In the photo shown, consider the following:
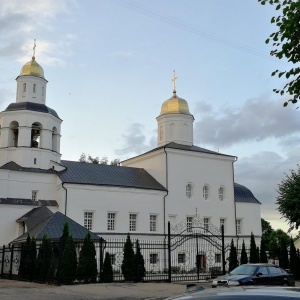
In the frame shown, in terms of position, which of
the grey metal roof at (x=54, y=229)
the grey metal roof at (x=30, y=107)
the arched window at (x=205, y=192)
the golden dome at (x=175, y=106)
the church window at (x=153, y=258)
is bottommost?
the church window at (x=153, y=258)

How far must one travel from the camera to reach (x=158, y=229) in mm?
39375

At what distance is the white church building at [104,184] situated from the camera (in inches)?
1416

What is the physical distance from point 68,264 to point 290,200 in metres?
13.8

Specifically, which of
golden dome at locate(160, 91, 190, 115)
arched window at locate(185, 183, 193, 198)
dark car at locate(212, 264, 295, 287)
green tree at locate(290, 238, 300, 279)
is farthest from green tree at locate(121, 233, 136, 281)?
golden dome at locate(160, 91, 190, 115)

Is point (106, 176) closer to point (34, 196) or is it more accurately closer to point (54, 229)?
point (34, 196)

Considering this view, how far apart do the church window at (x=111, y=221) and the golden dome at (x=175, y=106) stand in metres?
14.2

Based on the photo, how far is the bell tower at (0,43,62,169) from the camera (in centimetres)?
3712

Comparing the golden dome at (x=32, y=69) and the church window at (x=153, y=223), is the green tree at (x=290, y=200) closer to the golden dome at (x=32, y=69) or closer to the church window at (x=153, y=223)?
the church window at (x=153, y=223)

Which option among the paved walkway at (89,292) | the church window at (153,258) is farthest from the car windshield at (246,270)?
the church window at (153,258)

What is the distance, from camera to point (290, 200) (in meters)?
27.4

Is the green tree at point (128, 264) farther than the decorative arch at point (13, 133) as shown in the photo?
No

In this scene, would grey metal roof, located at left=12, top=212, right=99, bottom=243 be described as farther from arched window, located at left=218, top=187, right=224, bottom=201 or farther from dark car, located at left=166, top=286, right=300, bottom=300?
dark car, located at left=166, top=286, right=300, bottom=300

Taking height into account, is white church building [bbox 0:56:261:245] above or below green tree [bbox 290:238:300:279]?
above

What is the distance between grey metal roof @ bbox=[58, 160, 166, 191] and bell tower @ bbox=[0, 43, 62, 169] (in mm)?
1741
